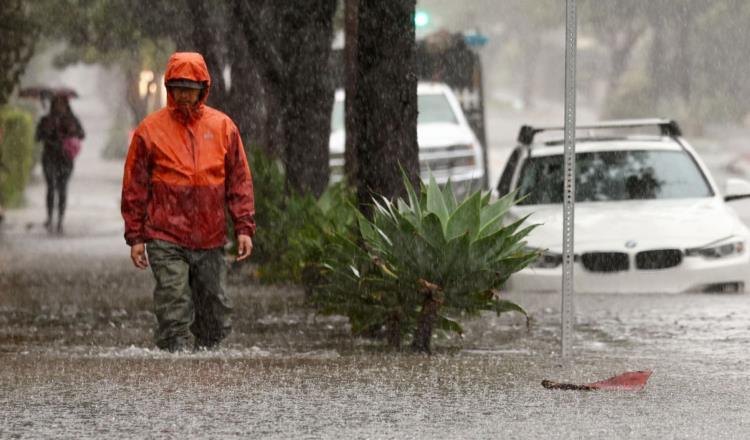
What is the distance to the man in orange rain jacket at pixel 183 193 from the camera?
400 inches

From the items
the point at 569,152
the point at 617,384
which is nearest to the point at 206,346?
the point at 569,152

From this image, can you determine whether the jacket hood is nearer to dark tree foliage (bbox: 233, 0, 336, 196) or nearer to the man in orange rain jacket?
the man in orange rain jacket

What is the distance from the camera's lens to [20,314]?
47.8ft

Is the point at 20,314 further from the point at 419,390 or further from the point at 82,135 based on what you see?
the point at 82,135

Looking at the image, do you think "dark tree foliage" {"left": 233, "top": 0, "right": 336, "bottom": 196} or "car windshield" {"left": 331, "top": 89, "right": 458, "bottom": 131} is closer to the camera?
"dark tree foliage" {"left": 233, "top": 0, "right": 336, "bottom": 196}

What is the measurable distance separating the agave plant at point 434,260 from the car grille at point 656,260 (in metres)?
3.83

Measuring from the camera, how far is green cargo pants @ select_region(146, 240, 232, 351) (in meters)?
10.4

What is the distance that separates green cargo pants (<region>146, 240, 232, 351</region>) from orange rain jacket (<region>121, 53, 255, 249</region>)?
0.11 m

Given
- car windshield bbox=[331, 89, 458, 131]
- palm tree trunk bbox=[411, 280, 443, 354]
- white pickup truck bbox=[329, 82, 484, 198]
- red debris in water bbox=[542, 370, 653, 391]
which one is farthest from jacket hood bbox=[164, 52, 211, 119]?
car windshield bbox=[331, 89, 458, 131]

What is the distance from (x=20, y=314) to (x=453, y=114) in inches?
533

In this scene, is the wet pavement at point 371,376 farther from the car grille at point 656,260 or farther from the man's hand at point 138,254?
the man's hand at point 138,254

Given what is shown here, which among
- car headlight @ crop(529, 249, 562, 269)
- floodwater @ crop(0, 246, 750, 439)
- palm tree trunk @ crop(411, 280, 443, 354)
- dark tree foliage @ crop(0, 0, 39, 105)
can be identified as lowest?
floodwater @ crop(0, 246, 750, 439)

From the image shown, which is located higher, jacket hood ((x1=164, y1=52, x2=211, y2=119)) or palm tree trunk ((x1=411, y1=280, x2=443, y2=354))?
jacket hood ((x1=164, y1=52, x2=211, y2=119))

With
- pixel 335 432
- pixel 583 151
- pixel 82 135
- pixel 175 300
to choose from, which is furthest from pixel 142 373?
pixel 82 135
